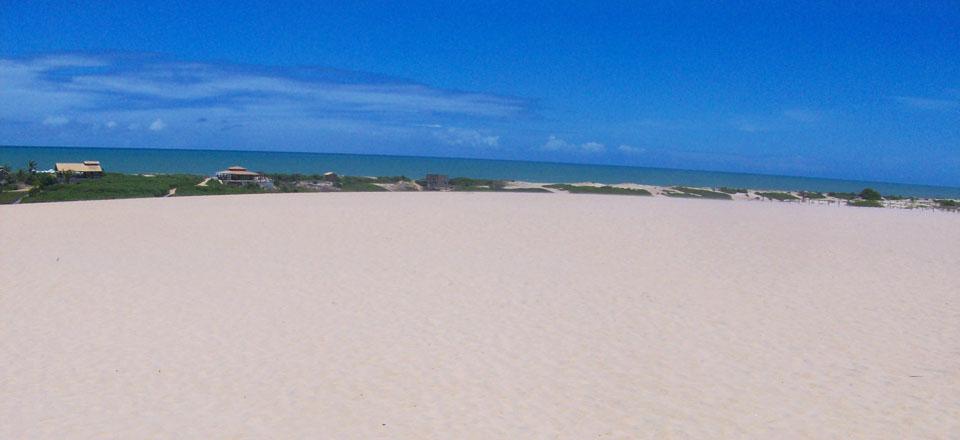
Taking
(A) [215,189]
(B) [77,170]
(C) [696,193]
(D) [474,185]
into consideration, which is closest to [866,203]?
(C) [696,193]

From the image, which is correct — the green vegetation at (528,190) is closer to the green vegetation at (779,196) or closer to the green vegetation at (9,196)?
the green vegetation at (779,196)

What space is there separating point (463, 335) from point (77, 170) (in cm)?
1909

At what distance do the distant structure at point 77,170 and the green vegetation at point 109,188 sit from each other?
443 mm

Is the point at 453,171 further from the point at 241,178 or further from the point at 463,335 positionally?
the point at 463,335

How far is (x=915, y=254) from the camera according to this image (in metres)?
13.2

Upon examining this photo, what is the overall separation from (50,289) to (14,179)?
13.8 m

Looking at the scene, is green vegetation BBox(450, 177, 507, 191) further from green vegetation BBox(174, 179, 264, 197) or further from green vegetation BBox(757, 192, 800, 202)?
green vegetation BBox(757, 192, 800, 202)

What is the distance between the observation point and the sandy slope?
4953mm

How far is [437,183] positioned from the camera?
26.5 meters

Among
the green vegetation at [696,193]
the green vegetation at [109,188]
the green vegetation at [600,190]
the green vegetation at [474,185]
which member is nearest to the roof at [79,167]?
the green vegetation at [109,188]

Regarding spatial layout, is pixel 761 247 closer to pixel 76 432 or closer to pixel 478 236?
pixel 478 236

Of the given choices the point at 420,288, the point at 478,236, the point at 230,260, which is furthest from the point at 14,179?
the point at 420,288

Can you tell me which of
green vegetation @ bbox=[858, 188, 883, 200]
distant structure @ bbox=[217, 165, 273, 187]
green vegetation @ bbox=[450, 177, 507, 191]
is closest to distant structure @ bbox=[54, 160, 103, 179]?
distant structure @ bbox=[217, 165, 273, 187]

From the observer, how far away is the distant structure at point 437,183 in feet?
86.4
